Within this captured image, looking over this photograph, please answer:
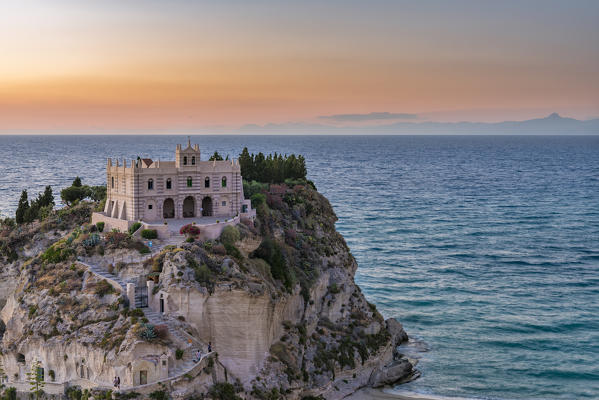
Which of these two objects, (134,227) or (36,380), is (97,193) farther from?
(36,380)

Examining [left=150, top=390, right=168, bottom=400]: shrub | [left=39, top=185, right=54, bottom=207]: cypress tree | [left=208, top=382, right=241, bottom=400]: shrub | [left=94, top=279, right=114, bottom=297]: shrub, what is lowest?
[left=208, top=382, right=241, bottom=400]: shrub

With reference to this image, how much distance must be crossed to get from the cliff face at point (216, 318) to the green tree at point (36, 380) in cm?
115

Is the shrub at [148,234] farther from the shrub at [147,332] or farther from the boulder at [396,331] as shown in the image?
the boulder at [396,331]

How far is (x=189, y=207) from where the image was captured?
77.9 m

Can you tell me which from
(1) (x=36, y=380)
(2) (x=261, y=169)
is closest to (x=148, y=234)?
(1) (x=36, y=380)

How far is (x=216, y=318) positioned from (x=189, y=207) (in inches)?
819

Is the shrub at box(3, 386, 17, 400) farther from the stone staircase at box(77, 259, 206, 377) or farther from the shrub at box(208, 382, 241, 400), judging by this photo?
the shrub at box(208, 382, 241, 400)

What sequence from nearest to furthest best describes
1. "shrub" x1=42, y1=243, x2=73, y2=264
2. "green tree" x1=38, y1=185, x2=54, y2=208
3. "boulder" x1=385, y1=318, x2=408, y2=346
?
"shrub" x1=42, y1=243, x2=73, y2=264 < "boulder" x1=385, y1=318, x2=408, y2=346 < "green tree" x1=38, y1=185, x2=54, y2=208

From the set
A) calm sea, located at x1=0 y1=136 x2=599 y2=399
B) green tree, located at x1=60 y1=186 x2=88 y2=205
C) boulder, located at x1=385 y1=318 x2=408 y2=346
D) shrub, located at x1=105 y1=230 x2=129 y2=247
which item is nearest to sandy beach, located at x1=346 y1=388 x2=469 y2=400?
calm sea, located at x1=0 y1=136 x2=599 y2=399

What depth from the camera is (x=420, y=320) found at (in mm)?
89688

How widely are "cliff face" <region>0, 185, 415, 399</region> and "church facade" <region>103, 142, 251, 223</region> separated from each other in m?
4.80

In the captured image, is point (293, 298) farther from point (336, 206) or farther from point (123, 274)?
point (336, 206)

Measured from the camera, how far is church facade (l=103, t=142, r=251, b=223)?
73.4 meters

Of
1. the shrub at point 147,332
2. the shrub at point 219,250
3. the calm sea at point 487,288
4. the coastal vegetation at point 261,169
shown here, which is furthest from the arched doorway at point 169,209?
the calm sea at point 487,288
